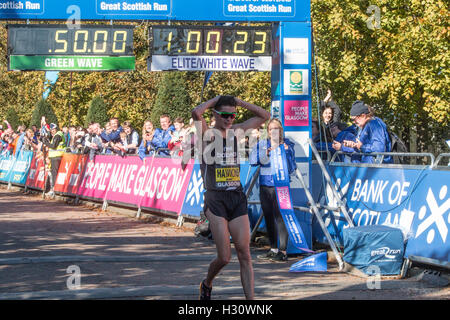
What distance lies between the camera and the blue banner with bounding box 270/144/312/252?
11.3m

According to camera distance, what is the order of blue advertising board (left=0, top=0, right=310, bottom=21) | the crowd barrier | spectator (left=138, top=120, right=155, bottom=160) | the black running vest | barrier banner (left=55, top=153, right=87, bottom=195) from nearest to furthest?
the black running vest → the crowd barrier → blue advertising board (left=0, top=0, right=310, bottom=21) → spectator (left=138, top=120, right=155, bottom=160) → barrier banner (left=55, top=153, right=87, bottom=195)

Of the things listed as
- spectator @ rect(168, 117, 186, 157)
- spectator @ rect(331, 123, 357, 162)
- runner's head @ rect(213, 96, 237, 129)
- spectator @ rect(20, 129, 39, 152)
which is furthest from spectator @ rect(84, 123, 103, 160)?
runner's head @ rect(213, 96, 237, 129)

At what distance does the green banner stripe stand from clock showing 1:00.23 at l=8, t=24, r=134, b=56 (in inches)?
3.4

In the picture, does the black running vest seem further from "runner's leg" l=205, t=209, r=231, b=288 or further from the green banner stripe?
Result: the green banner stripe

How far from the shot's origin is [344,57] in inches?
1098

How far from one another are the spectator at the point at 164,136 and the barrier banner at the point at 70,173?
16.6ft

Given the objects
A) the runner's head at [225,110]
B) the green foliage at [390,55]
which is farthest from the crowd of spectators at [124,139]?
the green foliage at [390,55]

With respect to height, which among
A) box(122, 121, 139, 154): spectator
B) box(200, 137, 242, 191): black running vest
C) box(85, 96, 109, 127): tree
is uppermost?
box(85, 96, 109, 127): tree

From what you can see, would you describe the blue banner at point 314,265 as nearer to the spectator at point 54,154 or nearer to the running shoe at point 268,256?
the running shoe at point 268,256

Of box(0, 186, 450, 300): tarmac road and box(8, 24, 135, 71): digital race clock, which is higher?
box(8, 24, 135, 71): digital race clock

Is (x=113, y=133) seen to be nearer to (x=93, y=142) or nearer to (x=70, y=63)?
(x=93, y=142)

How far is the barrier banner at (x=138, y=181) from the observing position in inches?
647

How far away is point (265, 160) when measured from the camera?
11656mm

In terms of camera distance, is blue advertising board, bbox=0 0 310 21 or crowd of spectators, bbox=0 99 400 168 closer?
crowd of spectators, bbox=0 99 400 168
